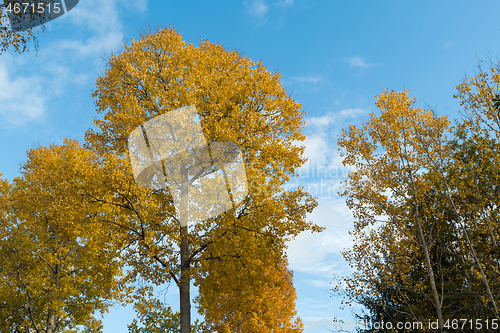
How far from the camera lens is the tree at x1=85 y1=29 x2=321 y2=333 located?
1124cm

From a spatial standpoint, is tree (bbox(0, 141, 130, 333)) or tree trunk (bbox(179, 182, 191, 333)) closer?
tree trunk (bbox(179, 182, 191, 333))

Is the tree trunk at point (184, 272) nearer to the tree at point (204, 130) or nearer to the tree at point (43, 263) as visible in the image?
the tree at point (204, 130)

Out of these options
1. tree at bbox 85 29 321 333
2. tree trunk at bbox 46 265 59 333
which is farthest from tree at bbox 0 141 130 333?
tree at bbox 85 29 321 333

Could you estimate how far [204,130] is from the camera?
11.9 metres

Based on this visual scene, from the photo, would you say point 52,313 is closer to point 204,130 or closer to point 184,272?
point 184,272

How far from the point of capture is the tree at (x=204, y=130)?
11.2 m

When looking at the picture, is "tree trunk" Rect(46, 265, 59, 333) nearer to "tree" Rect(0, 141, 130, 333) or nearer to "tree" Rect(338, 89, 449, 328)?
"tree" Rect(0, 141, 130, 333)

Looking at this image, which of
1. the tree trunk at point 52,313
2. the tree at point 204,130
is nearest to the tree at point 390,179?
the tree at point 204,130

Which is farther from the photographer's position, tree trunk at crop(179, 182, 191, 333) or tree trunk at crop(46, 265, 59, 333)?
tree trunk at crop(46, 265, 59, 333)

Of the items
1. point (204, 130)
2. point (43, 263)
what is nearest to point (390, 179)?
point (204, 130)

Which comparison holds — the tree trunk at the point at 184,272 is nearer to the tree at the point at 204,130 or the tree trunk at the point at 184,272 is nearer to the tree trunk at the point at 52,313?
the tree at the point at 204,130

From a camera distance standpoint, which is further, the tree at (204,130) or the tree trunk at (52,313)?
the tree trunk at (52,313)

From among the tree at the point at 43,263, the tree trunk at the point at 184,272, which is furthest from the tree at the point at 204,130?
the tree at the point at 43,263

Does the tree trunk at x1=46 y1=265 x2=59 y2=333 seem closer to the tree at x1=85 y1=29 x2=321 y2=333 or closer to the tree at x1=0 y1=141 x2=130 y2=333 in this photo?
the tree at x1=0 y1=141 x2=130 y2=333
